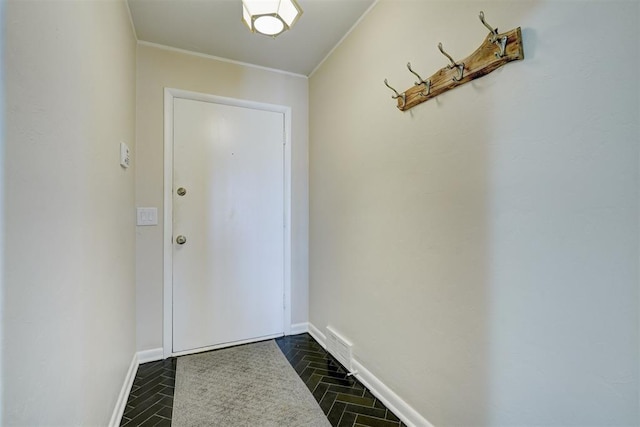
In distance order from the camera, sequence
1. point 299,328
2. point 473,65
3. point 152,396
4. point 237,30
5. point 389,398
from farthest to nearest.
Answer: point 299,328 < point 237,30 < point 152,396 < point 389,398 < point 473,65

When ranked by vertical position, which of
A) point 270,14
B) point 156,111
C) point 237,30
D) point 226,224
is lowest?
point 226,224

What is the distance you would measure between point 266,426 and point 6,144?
63.4 inches

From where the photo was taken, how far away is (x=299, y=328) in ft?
8.80

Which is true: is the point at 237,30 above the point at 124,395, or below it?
above

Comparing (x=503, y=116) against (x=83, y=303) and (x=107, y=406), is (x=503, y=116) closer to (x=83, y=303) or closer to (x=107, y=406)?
(x=83, y=303)

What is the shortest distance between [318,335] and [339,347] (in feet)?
1.38

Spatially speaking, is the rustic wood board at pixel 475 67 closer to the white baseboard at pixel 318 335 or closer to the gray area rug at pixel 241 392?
the gray area rug at pixel 241 392

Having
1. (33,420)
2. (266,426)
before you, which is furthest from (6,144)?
(266,426)

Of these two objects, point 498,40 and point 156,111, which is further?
point 156,111

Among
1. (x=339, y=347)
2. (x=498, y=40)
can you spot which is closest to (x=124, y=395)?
(x=339, y=347)

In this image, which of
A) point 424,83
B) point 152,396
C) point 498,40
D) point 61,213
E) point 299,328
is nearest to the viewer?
point 61,213

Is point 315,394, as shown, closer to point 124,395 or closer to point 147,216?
point 124,395

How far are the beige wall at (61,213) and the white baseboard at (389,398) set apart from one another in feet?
4.50

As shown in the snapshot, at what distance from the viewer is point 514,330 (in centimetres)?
105
